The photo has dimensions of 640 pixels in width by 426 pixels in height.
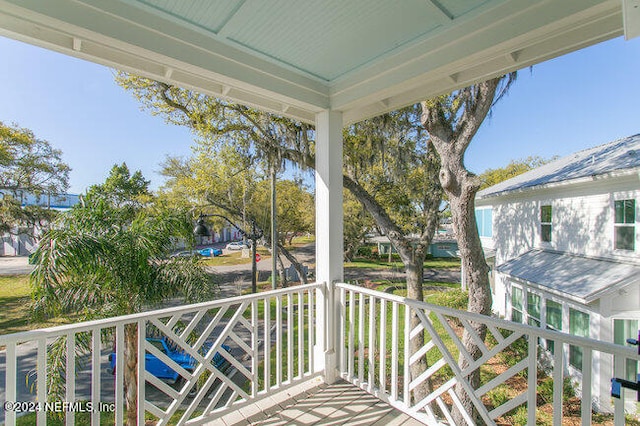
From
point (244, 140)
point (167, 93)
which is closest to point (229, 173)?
point (244, 140)

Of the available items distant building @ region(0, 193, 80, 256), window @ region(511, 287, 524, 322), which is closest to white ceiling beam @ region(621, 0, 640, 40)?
window @ region(511, 287, 524, 322)

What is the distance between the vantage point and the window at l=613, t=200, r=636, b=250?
5617 millimetres

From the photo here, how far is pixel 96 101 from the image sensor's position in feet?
25.5

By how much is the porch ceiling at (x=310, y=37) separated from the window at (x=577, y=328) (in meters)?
6.41

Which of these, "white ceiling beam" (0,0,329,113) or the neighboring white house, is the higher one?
"white ceiling beam" (0,0,329,113)

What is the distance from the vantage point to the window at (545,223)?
8.16 metres

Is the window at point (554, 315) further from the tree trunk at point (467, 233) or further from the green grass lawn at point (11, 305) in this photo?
the green grass lawn at point (11, 305)

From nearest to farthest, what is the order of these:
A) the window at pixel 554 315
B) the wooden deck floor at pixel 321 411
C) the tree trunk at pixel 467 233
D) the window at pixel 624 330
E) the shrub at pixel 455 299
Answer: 1. the wooden deck floor at pixel 321 411
2. the tree trunk at pixel 467 233
3. the window at pixel 624 330
4. the window at pixel 554 315
5. the shrub at pixel 455 299

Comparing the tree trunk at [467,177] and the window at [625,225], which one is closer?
the tree trunk at [467,177]

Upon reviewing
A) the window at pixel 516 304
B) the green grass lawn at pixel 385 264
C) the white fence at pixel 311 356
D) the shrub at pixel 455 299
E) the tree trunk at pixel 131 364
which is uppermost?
the white fence at pixel 311 356

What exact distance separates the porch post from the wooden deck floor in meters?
0.27

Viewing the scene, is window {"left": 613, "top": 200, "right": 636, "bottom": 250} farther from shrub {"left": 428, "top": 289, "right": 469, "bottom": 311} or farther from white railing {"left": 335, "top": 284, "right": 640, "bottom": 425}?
shrub {"left": 428, "top": 289, "right": 469, "bottom": 311}

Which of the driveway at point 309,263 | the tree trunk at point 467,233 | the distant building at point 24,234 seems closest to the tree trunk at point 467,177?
the tree trunk at point 467,233

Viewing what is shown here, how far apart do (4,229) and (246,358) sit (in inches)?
270
